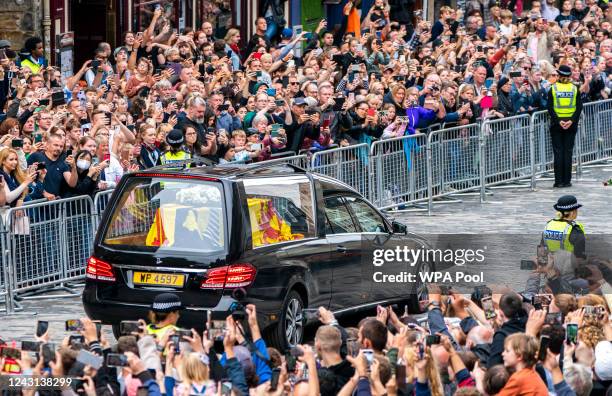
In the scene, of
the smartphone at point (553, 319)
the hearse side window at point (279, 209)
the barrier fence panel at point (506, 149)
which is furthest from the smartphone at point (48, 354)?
the barrier fence panel at point (506, 149)

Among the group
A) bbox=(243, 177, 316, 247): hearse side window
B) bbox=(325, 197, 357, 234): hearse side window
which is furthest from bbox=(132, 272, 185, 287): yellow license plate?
bbox=(325, 197, 357, 234): hearse side window

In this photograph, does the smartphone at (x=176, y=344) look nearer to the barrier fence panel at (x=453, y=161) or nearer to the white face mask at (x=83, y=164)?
the white face mask at (x=83, y=164)

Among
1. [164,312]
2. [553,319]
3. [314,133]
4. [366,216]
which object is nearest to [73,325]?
[164,312]

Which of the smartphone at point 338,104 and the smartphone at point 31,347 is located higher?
the smartphone at point 338,104

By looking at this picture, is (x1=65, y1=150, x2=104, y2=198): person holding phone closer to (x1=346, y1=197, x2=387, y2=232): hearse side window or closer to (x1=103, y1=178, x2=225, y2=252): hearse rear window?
(x1=103, y1=178, x2=225, y2=252): hearse rear window

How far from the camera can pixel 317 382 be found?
10.8 metres

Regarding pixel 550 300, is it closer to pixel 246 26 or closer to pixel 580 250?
pixel 580 250

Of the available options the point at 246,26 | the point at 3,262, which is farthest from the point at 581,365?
the point at 246,26

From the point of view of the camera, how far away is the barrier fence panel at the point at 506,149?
24.5m

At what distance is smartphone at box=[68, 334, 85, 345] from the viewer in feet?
37.7

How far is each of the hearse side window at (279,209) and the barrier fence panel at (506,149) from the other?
27.9 feet

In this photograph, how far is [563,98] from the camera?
2506 cm

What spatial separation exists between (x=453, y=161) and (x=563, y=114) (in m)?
2.26

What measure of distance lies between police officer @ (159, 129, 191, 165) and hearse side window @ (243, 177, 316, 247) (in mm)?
2575
